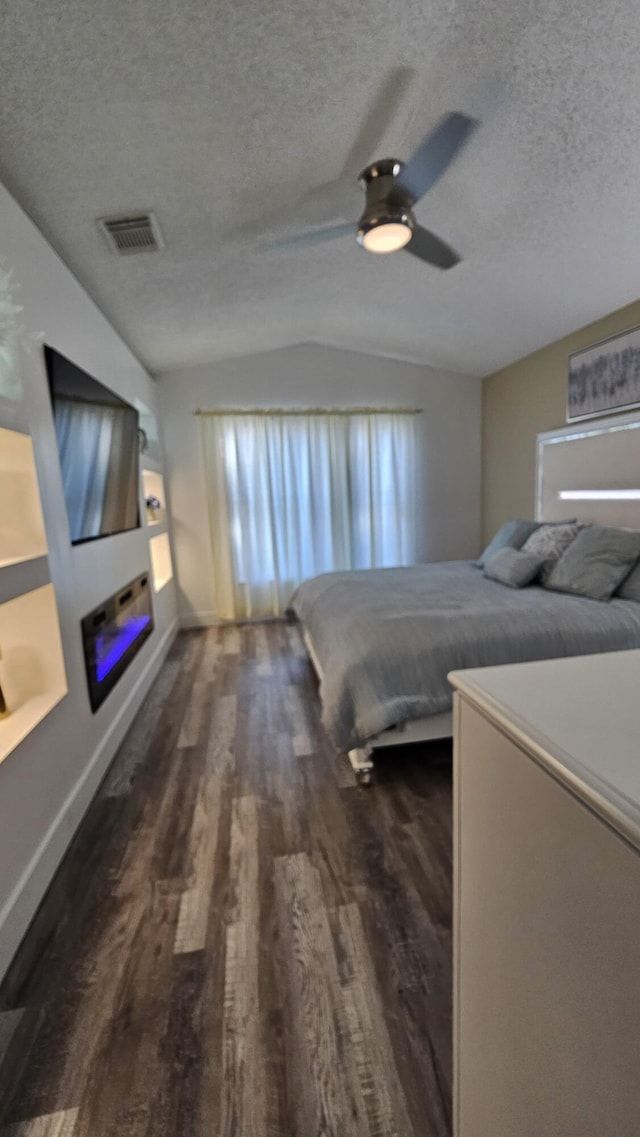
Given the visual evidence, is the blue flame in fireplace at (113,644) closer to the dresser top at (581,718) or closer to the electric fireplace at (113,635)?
the electric fireplace at (113,635)

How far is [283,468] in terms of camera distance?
14.3 ft

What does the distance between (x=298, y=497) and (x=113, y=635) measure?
240cm

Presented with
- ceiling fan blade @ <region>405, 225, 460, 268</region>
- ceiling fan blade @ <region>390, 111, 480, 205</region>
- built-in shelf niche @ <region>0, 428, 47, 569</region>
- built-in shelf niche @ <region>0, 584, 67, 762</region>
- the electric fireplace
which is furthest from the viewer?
the electric fireplace

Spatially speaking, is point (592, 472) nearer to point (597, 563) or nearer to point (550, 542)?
point (550, 542)

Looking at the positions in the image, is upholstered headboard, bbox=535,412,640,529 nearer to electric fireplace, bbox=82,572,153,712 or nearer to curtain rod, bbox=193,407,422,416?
curtain rod, bbox=193,407,422,416

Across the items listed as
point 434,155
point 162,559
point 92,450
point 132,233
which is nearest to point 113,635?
point 92,450

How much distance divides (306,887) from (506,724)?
1.23 m

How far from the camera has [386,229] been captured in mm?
1686

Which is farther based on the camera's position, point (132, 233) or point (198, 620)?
point (198, 620)

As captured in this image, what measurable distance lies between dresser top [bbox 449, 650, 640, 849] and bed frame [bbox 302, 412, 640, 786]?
1833 mm

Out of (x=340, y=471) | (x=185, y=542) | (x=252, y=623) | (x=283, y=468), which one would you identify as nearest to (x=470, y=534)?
(x=340, y=471)

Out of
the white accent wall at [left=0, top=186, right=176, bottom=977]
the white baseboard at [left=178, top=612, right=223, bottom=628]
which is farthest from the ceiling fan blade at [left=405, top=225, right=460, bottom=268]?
the white baseboard at [left=178, top=612, right=223, bottom=628]

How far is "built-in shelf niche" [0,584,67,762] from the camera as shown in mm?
1736

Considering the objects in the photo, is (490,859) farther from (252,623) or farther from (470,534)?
(470,534)
